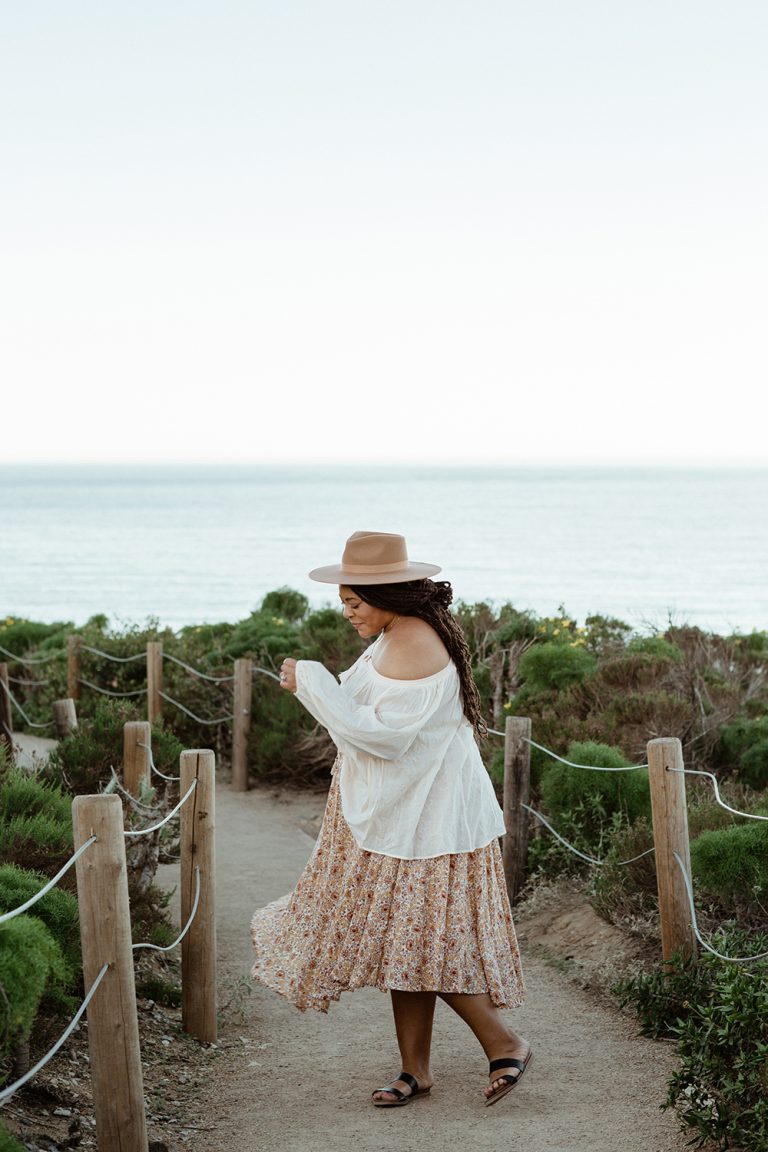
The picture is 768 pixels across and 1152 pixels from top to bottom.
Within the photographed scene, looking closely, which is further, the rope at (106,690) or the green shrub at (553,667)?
the rope at (106,690)

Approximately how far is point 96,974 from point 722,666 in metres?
7.38

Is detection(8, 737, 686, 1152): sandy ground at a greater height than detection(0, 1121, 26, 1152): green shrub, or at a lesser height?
lesser

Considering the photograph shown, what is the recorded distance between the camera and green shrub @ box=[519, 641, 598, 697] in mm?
9234

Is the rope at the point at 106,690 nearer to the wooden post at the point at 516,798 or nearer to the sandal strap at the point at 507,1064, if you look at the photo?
the wooden post at the point at 516,798

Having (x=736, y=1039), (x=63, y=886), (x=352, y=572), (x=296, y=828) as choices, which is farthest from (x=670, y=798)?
(x=296, y=828)

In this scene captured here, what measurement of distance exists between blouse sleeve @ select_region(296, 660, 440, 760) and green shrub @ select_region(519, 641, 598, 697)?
Answer: 5120 millimetres

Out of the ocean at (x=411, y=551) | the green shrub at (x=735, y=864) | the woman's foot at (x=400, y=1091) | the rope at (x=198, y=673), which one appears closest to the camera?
the woman's foot at (x=400, y=1091)

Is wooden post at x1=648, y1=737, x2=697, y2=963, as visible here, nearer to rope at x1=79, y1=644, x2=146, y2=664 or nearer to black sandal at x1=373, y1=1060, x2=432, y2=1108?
black sandal at x1=373, y1=1060, x2=432, y2=1108

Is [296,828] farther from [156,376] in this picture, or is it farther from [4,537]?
[156,376]

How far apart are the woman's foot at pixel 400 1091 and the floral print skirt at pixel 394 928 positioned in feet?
1.30

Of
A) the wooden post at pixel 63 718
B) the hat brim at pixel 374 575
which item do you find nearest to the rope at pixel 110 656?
the wooden post at pixel 63 718

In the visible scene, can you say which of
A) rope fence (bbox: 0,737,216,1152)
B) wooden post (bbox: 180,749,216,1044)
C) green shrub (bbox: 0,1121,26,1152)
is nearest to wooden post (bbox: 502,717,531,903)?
wooden post (bbox: 180,749,216,1044)

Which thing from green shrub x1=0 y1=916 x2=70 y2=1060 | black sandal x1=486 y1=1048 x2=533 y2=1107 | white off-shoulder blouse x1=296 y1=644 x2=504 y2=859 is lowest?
black sandal x1=486 y1=1048 x2=533 y2=1107

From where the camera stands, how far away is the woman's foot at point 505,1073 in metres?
4.32
